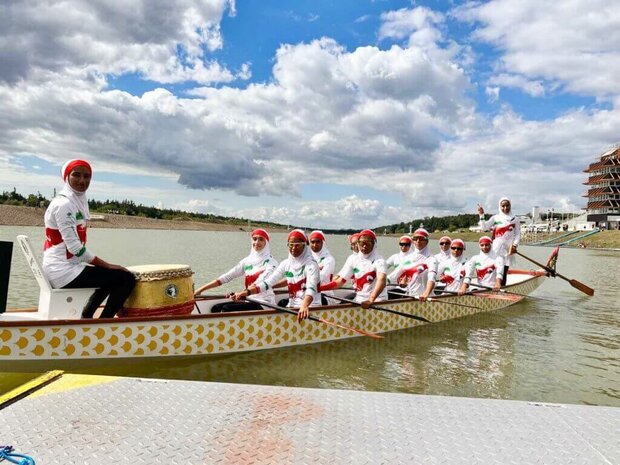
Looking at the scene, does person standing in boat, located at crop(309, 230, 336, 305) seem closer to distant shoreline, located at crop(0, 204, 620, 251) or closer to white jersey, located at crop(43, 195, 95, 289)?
white jersey, located at crop(43, 195, 95, 289)

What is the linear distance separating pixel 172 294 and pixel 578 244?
282ft

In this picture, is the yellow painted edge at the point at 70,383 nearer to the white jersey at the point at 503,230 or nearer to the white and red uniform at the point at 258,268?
the white and red uniform at the point at 258,268

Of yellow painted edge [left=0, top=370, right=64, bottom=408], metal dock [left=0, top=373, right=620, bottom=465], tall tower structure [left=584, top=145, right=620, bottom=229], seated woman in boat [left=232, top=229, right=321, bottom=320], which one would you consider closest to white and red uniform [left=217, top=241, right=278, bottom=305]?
seated woman in boat [left=232, top=229, right=321, bottom=320]

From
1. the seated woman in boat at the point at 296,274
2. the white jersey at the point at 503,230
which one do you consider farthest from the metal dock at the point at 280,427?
the white jersey at the point at 503,230

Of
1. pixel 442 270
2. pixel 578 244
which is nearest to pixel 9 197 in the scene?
pixel 442 270

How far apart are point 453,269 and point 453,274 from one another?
0.15 metres

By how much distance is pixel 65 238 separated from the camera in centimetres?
549

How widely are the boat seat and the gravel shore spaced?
87912 mm

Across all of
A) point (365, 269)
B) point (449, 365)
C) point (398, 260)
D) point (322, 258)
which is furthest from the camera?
point (398, 260)

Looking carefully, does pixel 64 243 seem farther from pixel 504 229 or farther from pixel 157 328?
pixel 504 229

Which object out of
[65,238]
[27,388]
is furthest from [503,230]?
[27,388]

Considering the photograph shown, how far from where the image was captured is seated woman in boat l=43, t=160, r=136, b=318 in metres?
5.49

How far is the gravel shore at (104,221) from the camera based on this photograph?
79.5 metres

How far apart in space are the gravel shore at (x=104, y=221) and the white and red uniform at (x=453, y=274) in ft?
287
